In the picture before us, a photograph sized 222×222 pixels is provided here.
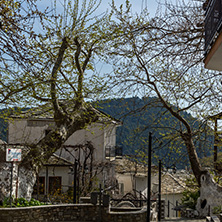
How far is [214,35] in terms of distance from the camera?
5.82 m

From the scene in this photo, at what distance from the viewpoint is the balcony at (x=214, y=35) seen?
5.50 meters

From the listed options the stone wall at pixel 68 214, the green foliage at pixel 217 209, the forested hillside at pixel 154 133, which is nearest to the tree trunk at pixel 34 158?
the stone wall at pixel 68 214

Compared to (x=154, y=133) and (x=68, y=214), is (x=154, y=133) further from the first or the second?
(x=68, y=214)

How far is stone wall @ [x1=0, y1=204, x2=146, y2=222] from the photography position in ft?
37.3

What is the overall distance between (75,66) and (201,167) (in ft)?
21.3

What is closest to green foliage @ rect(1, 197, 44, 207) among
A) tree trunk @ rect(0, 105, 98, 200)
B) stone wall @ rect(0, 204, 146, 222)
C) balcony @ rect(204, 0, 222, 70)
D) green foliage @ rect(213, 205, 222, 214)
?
tree trunk @ rect(0, 105, 98, 200)

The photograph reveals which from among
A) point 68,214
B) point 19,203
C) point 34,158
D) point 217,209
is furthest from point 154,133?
point 19,203

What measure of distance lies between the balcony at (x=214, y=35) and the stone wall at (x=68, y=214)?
727 cm

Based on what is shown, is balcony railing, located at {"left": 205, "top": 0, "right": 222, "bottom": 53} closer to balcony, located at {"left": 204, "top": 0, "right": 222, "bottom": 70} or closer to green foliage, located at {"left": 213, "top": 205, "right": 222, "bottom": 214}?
balcony, located at {"left": 204, "top": 0, "right": 222, "bottom": 70}

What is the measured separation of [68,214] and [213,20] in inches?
351

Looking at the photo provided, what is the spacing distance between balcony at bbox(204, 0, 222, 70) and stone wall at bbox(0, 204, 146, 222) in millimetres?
7268

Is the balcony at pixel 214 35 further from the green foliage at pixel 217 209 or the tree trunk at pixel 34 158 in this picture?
the tree trunk at pixel 34 158

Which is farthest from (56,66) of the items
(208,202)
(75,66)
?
(208,202)

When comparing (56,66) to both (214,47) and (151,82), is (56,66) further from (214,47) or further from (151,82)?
(214,47)
